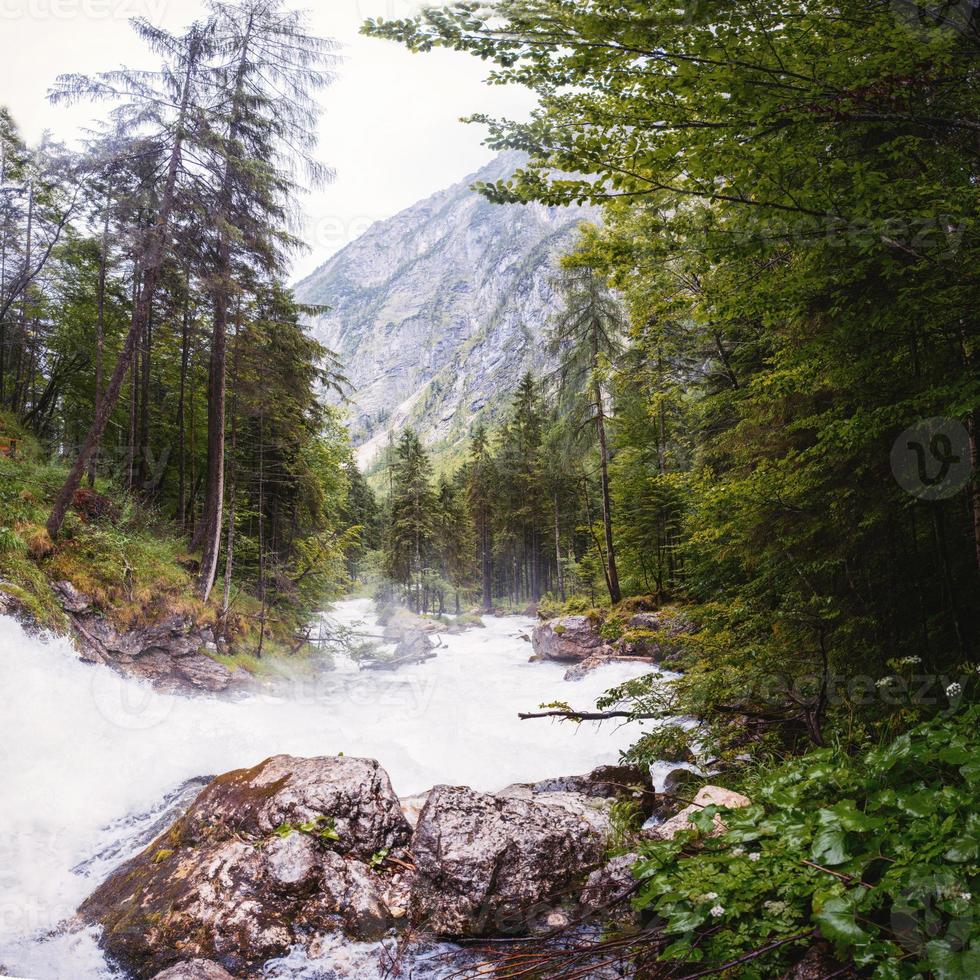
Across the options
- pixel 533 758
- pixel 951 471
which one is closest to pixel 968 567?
pixel 951 471

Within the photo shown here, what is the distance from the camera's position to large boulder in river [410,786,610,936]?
3.61 m

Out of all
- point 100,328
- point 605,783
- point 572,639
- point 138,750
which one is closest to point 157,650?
point 138,750

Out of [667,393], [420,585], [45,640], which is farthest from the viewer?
[420,585]

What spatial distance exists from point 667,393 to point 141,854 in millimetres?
11388

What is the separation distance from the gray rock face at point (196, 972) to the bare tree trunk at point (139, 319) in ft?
31.3

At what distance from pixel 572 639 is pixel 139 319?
1431 centimetres

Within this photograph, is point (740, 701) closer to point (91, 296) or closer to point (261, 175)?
point (261, 175)

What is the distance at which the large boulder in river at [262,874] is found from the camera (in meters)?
3.55

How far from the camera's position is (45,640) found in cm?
801

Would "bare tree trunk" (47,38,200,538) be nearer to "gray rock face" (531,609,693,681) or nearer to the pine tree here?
the pine tree
